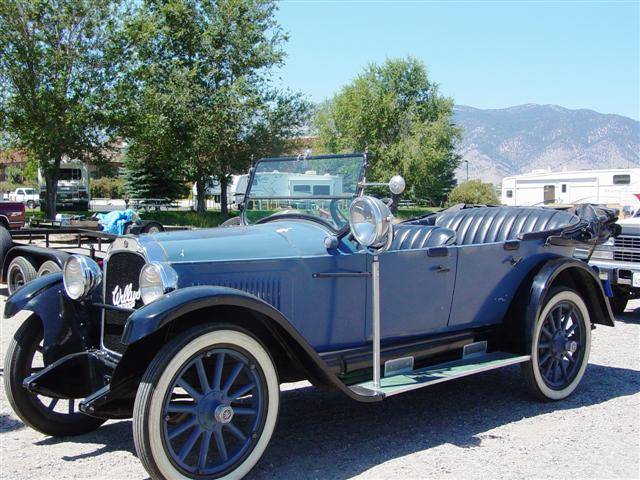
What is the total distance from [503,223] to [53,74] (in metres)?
22.5

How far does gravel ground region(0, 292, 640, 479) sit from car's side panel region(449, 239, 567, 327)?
2.28ft

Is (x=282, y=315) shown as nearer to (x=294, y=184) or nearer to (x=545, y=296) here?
(x=294, y=184)

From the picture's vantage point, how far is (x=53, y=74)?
23984mm

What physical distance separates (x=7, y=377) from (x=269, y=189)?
210cm

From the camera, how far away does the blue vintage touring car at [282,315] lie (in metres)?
3.29

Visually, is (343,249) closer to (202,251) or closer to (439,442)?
(202,251)

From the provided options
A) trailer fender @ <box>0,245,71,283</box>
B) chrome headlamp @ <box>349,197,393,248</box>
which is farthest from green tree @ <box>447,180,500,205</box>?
chrome headlamp @ <box>349,197,393,248</box>

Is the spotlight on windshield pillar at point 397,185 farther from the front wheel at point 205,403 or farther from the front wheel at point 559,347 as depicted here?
the front wheel at point 559,347

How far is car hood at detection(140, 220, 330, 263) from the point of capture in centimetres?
358

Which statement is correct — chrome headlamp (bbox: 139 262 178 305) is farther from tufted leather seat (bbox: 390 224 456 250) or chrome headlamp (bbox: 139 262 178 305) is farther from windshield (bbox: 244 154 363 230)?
tufted leather seat (bbox: 390 224 456 250)

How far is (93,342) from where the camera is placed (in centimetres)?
404

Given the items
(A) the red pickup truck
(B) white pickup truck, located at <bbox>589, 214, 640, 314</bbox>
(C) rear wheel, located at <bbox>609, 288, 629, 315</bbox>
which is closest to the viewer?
(B) white pickup truck, located at <bbox>589, 214, 640, 314</bbox>

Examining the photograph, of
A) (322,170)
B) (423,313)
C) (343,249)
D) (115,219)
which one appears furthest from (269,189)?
(115,219)

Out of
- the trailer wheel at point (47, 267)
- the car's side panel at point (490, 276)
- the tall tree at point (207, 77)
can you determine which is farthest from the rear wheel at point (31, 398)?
the tall tree at point (207, 77)
